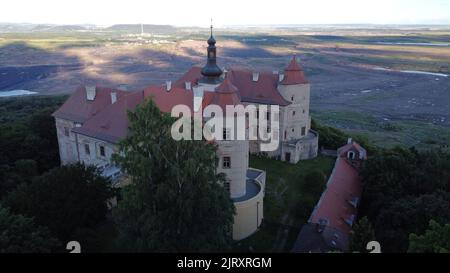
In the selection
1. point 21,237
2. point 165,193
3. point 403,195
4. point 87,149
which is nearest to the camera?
point 21,237

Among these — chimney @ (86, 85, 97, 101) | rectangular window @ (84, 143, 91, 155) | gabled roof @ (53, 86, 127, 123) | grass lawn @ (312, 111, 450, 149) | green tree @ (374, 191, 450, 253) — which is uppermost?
chimney @ (86, 85, 97, 101)

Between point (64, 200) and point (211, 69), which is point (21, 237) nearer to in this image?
point (64, 200)

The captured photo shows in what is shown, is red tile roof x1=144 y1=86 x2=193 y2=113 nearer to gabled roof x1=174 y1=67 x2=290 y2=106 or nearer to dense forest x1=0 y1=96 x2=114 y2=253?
dense forest x1=0 y1=96 x2=114 y2=253

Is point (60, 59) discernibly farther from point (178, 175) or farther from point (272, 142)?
point (178, 175)

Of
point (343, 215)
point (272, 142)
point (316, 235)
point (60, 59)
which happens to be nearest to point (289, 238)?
point (316, 235)

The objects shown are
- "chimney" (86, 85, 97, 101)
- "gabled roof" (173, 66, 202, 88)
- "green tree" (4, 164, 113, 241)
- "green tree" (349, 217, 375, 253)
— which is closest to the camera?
"green tree" (349, 217, 375, 253)

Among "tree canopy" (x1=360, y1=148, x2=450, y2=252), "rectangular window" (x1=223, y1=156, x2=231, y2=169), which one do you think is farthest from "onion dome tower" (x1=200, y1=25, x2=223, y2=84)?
"tree canopy" (x1=360, y1=148, x2=450, y2=252)

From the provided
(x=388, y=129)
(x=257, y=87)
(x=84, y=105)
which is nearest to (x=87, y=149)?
(x=84, y=105)
